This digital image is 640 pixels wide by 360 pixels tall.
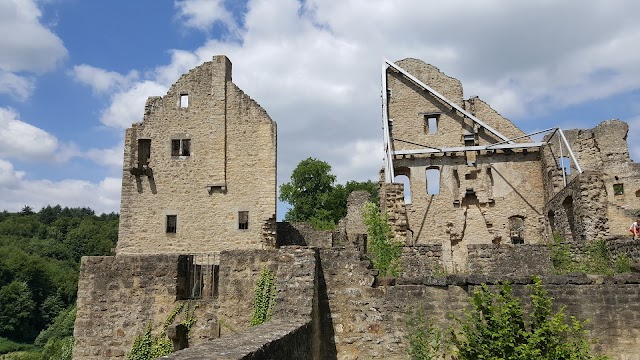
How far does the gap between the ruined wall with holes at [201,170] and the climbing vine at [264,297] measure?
14.6m

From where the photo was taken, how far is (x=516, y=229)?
2853cm

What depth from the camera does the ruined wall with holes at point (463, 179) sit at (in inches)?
1052

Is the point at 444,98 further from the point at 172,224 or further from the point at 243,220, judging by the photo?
the point at 172,224

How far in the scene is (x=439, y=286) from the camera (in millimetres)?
9281

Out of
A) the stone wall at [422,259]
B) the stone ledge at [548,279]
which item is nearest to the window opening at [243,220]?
the stone wall at [422,259]

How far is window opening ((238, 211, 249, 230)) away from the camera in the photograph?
2455 cm

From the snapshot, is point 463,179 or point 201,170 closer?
point 201,170

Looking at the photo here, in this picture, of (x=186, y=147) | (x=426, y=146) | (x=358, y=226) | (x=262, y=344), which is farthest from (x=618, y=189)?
(x=262, y=344)

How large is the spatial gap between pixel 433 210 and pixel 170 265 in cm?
1972

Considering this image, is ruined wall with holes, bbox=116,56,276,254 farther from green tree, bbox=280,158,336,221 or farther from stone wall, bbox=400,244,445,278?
green tree, bbox=280,158,336,221

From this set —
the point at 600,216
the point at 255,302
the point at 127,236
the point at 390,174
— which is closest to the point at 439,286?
the point at 255,302

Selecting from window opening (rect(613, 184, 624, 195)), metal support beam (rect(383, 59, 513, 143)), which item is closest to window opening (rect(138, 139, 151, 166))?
metal support beam (rect(383, 59, 513, 143))

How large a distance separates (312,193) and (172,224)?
82.2ft

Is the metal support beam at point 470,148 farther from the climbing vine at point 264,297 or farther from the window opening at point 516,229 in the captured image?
the climbing vine at point 264,297
